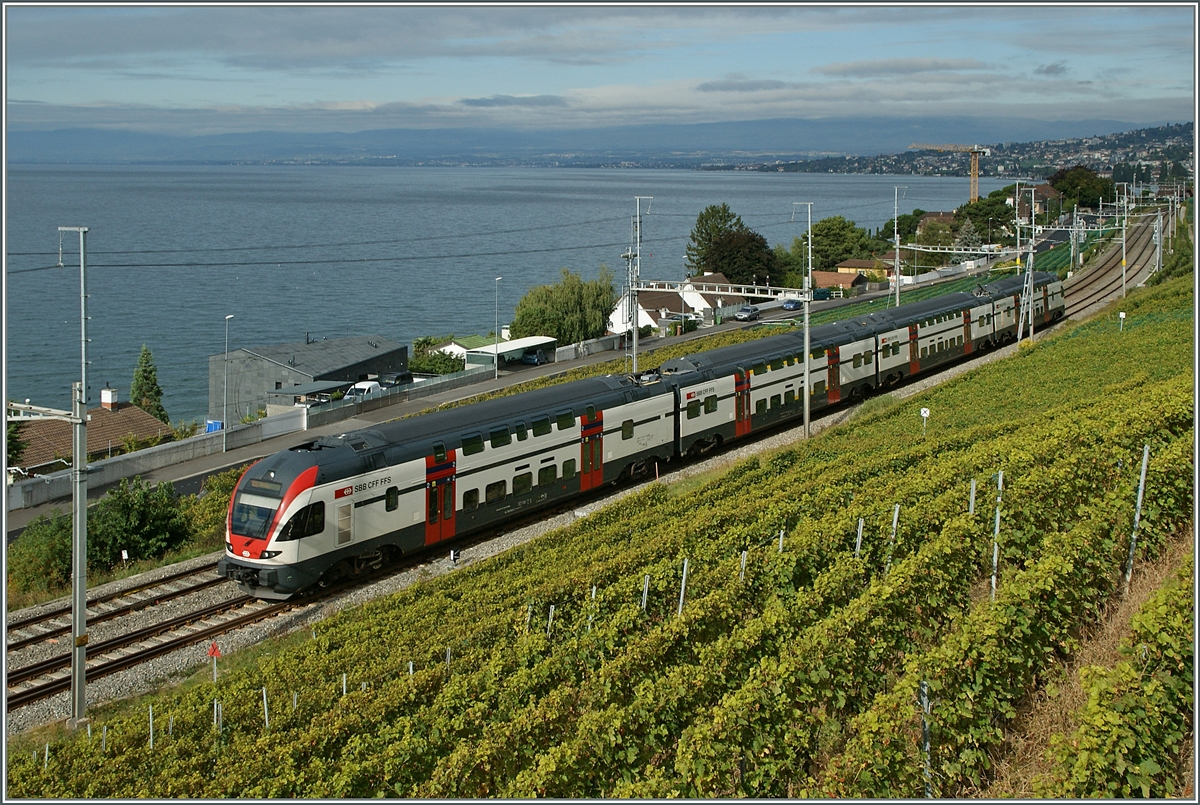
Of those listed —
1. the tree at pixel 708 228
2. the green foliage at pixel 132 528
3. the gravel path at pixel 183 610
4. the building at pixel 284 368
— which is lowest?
the gravel path at pixel 183 610

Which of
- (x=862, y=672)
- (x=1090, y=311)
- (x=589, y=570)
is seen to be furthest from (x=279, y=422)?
(x=1090, y=311)

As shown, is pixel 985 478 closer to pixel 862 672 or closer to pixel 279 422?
pixel 862 672

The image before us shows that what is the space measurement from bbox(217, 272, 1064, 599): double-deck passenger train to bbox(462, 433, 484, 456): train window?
0.03 m

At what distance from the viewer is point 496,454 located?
24.0 m

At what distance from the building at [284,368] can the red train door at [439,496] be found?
121 ft

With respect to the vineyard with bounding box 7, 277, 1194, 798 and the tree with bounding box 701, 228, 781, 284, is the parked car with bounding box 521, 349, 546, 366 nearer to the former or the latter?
the vineyard with bounding box 7, 277, 1194, 798

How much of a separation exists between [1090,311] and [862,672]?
54322 mm

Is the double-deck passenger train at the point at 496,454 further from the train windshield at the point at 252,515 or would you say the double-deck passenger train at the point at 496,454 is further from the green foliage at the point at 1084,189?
the green foliage at the point at 1084,189

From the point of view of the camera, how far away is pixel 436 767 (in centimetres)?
1180

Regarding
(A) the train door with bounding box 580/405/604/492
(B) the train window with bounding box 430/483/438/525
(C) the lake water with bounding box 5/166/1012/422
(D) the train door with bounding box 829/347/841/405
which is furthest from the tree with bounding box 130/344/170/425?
(B) the train window with bounding box 430/483/438/525

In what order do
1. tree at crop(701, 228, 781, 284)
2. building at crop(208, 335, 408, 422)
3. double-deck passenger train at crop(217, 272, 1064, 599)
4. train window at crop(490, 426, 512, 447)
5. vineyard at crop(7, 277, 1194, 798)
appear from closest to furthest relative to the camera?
vineyard at crop(7, 277, 1194, 798), double-deck passenger train at crop(217, 272, 1064, 599), train window at crop(490, 426, 512, 447), building at crop(208, 335, 408, 422), tree at crop(701, 228, 781, 284)

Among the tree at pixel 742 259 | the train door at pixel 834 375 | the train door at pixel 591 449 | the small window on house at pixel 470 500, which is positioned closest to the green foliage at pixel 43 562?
the small window on house at pixel 470 500

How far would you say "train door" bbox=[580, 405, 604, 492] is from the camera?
2653 centimetres

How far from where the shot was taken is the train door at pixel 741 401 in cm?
3193
